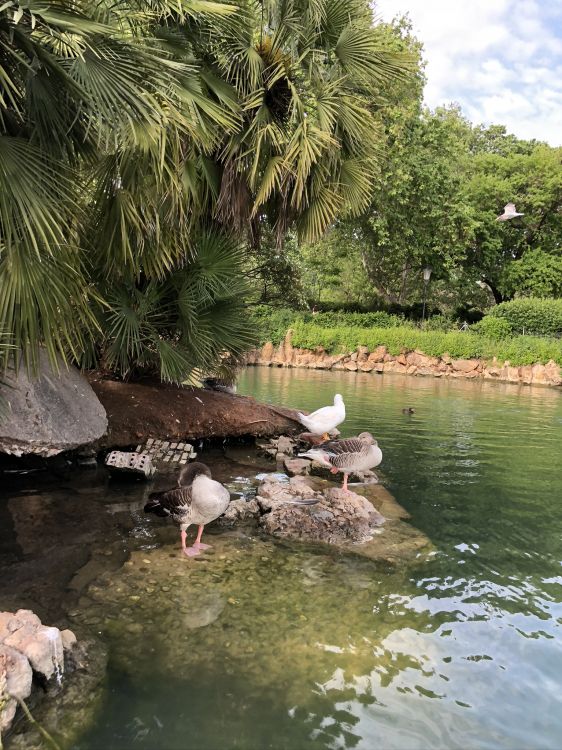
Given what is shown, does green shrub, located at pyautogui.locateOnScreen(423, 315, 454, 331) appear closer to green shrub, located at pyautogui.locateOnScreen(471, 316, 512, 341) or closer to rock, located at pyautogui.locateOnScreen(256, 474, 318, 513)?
green shrub, located at pyautogui.locateOnScreen(471, 316, 512, 341)

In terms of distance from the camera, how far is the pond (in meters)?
3.08

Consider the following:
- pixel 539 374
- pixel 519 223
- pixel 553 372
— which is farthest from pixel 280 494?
pixel 519 223

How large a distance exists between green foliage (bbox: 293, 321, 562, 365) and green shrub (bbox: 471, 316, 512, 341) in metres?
0.51

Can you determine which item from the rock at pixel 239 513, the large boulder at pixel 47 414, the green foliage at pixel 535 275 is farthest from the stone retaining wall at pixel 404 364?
the rock at pixel 239 513

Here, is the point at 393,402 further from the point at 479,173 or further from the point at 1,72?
the point at 479,173

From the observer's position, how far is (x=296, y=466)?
823 centimetres

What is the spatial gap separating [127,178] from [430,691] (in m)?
5.44

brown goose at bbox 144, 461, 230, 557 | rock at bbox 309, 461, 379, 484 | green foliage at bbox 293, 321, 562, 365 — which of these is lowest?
rock at bbox 309, 461, 379, 484

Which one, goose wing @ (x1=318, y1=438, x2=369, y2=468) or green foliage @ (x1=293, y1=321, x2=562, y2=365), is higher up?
green foliage @ (x1=293, y1=321, x2=562, y2=365)

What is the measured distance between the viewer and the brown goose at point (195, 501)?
5137 mm

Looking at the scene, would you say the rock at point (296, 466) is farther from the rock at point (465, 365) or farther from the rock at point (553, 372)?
the rock at point (465, 365)

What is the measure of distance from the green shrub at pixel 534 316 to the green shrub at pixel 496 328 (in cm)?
39

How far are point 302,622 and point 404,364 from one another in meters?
26.4

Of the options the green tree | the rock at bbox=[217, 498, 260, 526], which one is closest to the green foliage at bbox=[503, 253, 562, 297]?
the green tree
